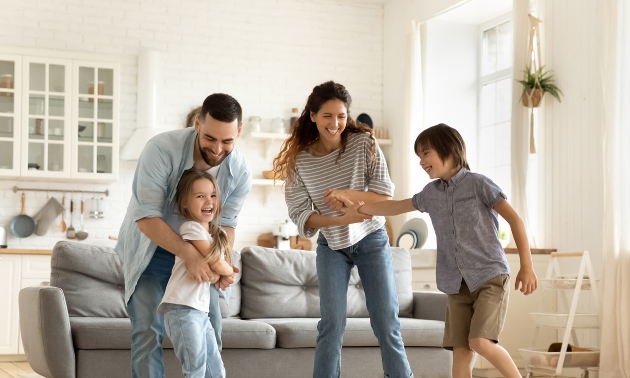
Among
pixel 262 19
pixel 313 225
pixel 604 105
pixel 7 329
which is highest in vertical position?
pixel 262 19

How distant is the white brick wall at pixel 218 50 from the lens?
725cm

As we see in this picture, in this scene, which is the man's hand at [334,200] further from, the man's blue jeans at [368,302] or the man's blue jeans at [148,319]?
the man's blue jeans at [148,319]

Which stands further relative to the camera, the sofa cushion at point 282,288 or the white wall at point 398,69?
the white wall at point 398,69

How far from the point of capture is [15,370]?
5762 mm

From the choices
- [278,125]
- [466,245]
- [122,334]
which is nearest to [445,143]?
[466,245]

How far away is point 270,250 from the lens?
5027mm

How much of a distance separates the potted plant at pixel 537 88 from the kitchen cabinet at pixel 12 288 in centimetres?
383

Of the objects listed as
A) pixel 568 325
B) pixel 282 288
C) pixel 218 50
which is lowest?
pixel 568 325

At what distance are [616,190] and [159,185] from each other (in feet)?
10.6

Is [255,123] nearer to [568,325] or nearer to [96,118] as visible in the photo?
[96,118]

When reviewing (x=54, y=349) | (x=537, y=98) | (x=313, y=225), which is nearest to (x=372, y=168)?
(x=313, y=225)

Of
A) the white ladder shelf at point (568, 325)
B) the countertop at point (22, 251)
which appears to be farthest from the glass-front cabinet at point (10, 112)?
the white ladder shelf at point (568, 325)

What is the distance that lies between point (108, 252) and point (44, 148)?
2801mm

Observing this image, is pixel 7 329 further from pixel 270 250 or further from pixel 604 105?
pixel 604 105
